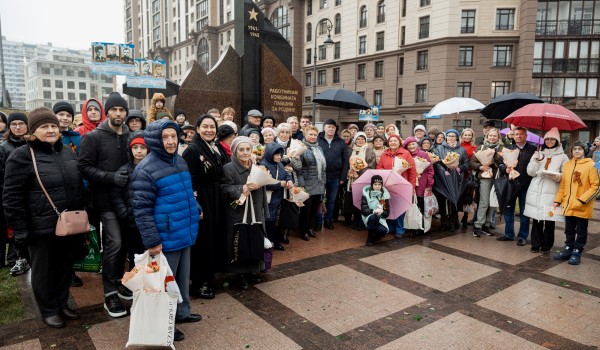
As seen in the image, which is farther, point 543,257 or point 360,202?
point 360,202

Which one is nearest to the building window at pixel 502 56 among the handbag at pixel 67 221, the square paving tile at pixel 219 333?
the square paving tile at pixel 219 333

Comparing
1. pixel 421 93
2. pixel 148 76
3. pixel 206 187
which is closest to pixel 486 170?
pixel 206 187

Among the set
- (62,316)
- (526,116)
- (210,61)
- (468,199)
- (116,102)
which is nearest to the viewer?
(62,316)

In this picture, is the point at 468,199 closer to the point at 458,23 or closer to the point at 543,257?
the point at 543,257

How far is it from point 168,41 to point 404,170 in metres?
73.3

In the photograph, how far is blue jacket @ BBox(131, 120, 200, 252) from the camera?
343cm

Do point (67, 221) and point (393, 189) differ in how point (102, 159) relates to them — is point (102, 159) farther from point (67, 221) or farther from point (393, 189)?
point (393, 189)

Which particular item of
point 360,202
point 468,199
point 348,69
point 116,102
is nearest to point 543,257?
point 468,199

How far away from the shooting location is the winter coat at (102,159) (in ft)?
13.3

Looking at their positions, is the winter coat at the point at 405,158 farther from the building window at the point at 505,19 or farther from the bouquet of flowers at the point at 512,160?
the building window at the point at 505,19

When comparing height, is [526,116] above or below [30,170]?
above

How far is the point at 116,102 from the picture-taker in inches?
172

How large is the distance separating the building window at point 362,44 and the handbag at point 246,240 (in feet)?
129

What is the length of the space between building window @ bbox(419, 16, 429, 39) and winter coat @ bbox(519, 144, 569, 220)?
103 ft
